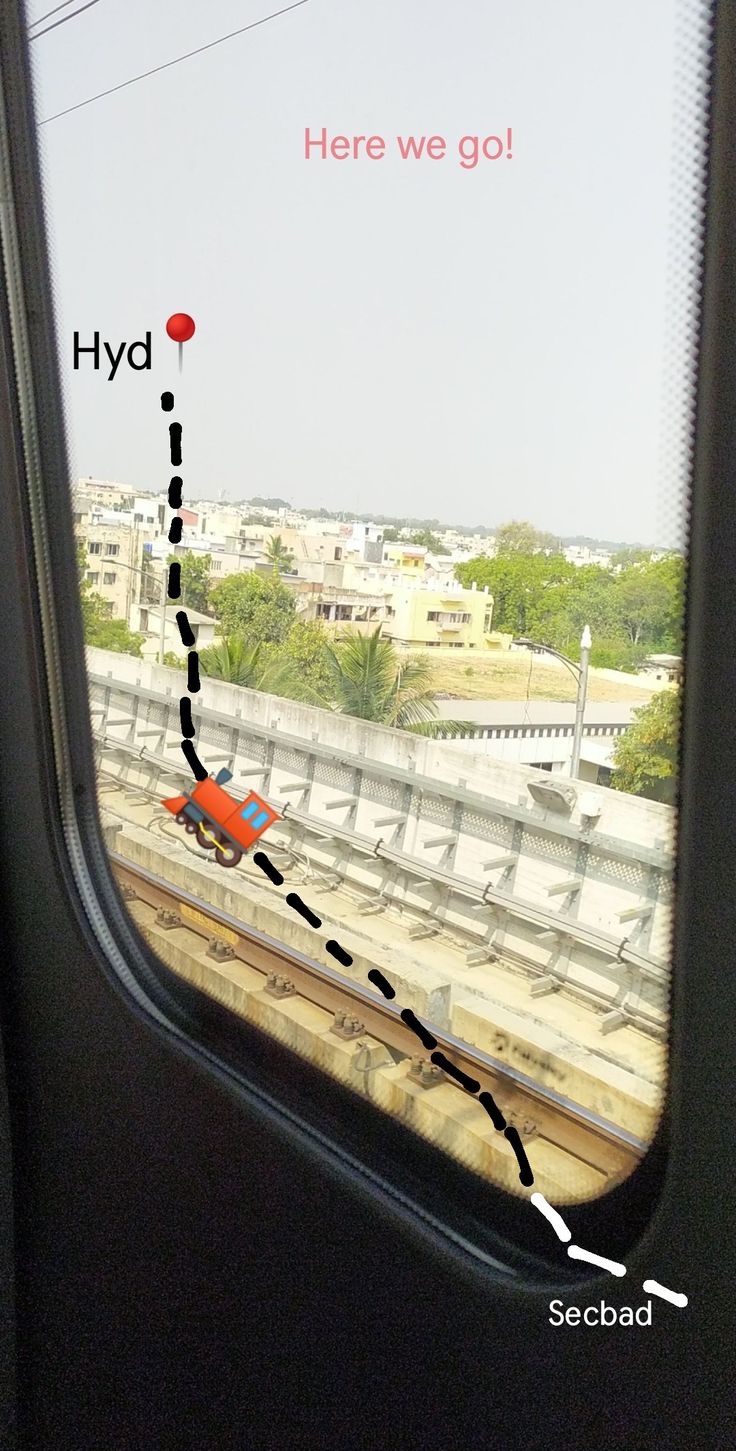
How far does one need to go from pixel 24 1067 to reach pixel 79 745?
0.49 meters

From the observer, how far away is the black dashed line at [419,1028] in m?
1.16

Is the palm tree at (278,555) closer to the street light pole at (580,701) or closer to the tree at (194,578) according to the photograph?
the tree at (194,578)

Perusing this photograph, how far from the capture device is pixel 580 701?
0.94 meters

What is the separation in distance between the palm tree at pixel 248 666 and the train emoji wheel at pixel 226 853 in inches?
8.0

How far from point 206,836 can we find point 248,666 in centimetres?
24

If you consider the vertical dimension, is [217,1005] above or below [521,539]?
below

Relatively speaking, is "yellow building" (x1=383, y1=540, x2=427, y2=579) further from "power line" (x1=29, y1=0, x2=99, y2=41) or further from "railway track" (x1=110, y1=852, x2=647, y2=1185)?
"power line" (x1=29, y1=0, x2=99, y2=41)

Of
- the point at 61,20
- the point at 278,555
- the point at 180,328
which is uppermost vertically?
the point at 61,20

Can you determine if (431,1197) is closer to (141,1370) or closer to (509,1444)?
(509,1444)

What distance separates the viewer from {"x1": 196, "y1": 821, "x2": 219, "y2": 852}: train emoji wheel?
55.4 inches

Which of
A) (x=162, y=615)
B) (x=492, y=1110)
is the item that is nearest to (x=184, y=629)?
(x=162, y=615)

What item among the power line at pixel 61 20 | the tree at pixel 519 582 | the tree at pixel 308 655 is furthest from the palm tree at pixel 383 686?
the power line at pixel 61 20

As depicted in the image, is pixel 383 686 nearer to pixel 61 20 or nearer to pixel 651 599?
pixel 651 599

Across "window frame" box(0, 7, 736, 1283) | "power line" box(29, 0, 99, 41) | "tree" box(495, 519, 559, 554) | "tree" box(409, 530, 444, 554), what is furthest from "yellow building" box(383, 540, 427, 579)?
"power line" box(29, 0, 99, 41)
